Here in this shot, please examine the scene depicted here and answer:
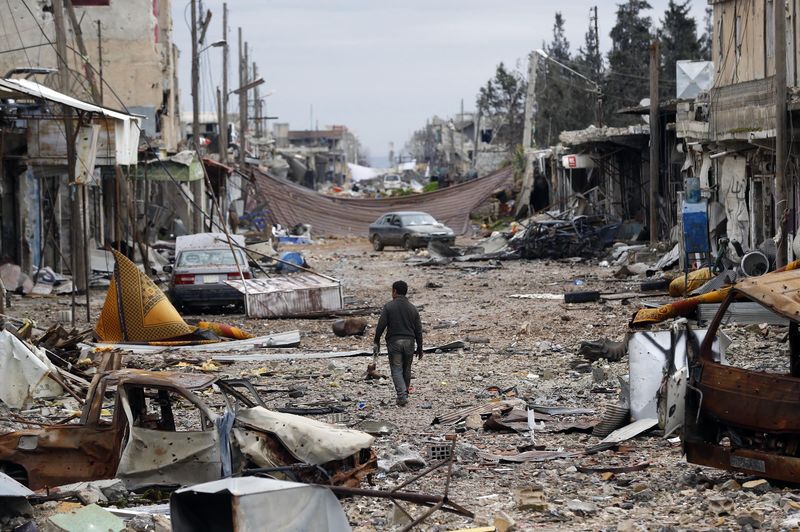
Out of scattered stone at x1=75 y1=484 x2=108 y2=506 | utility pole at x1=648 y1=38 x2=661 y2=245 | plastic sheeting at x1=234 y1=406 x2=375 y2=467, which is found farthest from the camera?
utility pole at x1=648 y1=38 x2=661 y2=245

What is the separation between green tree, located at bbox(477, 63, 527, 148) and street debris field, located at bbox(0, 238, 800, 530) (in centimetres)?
6847

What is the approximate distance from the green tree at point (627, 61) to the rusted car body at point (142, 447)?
50.9 m

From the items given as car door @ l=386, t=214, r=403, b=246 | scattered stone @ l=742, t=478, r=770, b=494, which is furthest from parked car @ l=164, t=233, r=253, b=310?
car door @ l=386, t=214, r=403, b=246

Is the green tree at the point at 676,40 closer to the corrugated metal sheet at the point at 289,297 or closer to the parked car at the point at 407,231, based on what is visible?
the parked car at the point at 407,231

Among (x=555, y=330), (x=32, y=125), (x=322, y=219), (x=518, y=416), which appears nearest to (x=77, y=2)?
(x=322, y=219)

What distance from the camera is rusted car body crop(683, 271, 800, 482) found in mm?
8664

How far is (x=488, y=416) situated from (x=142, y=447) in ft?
14.1

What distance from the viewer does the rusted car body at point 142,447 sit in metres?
9.32

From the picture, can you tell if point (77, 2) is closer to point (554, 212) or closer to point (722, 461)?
point (554, 212)

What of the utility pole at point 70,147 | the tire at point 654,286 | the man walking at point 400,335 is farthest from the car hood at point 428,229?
the man walking at point 400,335

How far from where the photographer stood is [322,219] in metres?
53.2

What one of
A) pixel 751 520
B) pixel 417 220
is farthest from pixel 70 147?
pixel 417 220

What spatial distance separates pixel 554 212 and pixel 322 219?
11.6m

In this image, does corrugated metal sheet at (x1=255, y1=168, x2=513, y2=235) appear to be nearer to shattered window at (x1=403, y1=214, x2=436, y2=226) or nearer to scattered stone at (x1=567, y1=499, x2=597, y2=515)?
shattered window at (x1=403, y1=214, x2=436, y2=226)
